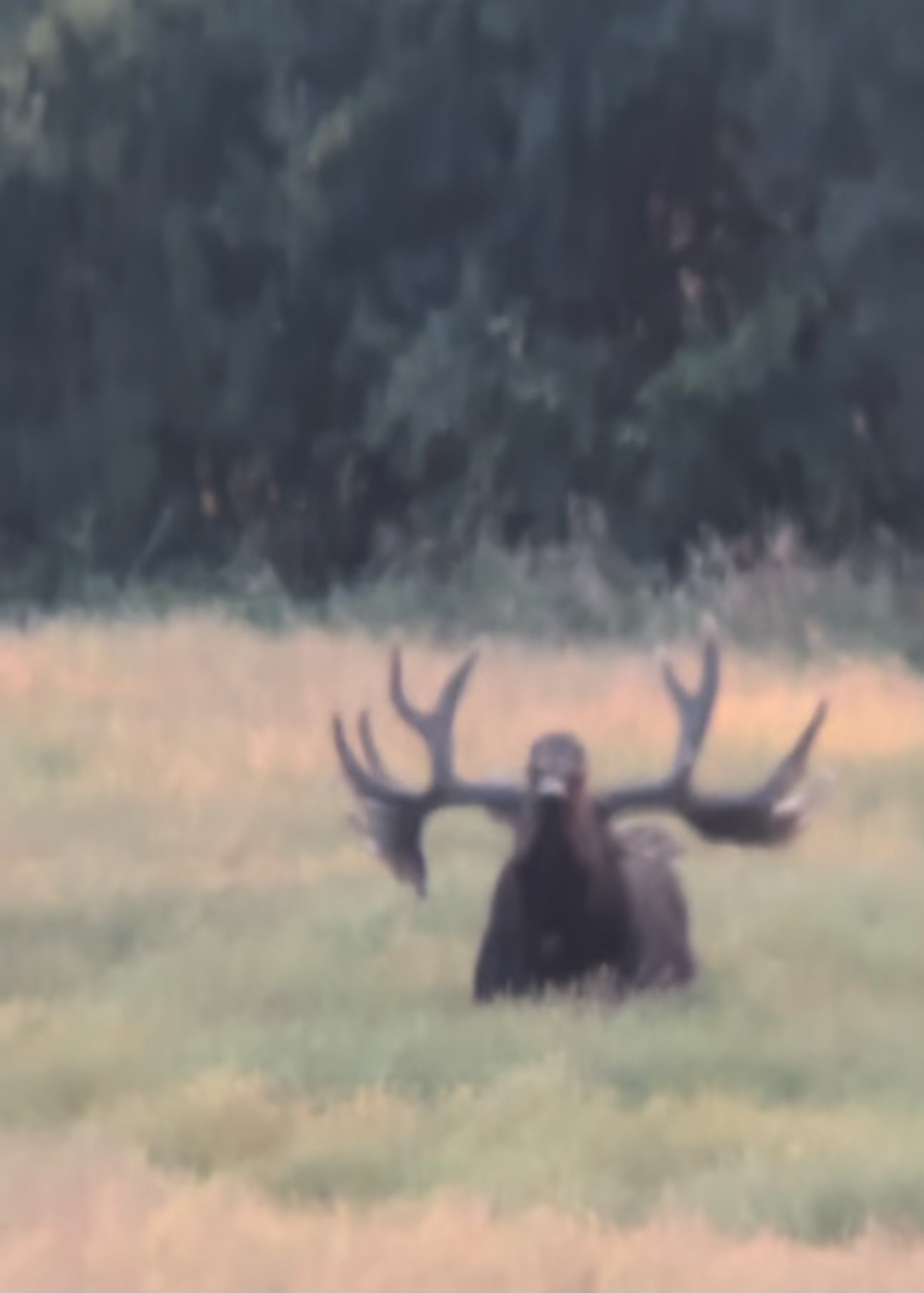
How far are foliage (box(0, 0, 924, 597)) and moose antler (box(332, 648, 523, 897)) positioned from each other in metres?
14.8

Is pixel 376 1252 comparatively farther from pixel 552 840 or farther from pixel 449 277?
pixel 449 277

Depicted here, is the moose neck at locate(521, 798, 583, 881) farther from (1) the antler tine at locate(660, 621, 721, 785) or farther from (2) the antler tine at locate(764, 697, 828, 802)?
(2) the antler tine at locate(764, 697, 828, 802)

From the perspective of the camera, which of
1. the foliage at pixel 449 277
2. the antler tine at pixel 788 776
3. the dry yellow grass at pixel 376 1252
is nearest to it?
the dry yellow grass at pixel 376 1252

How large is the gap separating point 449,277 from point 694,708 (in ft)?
59.2

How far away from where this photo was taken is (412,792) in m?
11.7

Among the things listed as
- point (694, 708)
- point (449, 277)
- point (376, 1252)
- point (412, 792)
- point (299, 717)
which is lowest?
point (376, 1252)

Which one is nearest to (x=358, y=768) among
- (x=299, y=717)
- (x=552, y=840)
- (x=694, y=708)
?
(x=552, y=840)

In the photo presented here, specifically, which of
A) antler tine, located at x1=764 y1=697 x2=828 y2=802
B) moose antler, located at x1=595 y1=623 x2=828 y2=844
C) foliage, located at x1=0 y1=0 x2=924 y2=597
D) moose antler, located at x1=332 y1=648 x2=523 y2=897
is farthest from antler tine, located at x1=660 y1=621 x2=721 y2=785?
foliage, located at x1=0 y1=0 x2=924 y2=597

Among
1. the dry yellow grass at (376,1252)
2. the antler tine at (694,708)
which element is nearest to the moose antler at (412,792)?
the antler tine at (694,708)

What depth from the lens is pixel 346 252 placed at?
2992 centimetres

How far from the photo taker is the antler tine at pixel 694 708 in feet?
38.0

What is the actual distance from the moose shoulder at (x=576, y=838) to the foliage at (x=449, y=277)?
14.7 metres

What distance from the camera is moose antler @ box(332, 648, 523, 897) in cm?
1148

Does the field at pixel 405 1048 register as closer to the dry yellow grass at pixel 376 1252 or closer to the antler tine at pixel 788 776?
the dry yellow grass at pixel 376 1252
